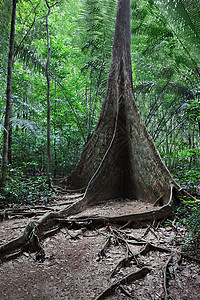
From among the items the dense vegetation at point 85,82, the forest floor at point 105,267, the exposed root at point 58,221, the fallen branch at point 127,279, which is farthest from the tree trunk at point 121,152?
the fallen branch at point 127,279

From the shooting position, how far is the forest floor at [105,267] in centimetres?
186

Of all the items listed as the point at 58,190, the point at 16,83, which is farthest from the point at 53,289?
the point at 16,83

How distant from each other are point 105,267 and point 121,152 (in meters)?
3.25

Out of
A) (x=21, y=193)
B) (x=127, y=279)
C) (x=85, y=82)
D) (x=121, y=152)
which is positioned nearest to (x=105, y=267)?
(x=127, y=279)

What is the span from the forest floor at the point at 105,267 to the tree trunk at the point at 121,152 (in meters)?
1.32

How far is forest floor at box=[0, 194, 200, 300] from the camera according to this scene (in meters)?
1.86

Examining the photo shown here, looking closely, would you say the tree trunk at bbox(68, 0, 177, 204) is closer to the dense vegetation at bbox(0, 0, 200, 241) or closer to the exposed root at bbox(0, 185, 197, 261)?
the exposed root at bbox(0, 185, 197, 261)

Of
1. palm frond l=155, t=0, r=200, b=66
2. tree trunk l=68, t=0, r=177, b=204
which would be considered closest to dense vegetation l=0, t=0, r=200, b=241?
tree trunk l=68, t=0, r=177, b=204

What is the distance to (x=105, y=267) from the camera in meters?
2.31

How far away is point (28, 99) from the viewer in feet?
29.3

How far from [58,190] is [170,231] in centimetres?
324

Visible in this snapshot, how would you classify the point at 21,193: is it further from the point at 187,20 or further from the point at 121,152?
the point at 187,20

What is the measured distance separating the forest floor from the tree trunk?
4.34 feet

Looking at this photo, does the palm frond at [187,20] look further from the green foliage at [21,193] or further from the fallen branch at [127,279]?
the green foliage at [21,193]
